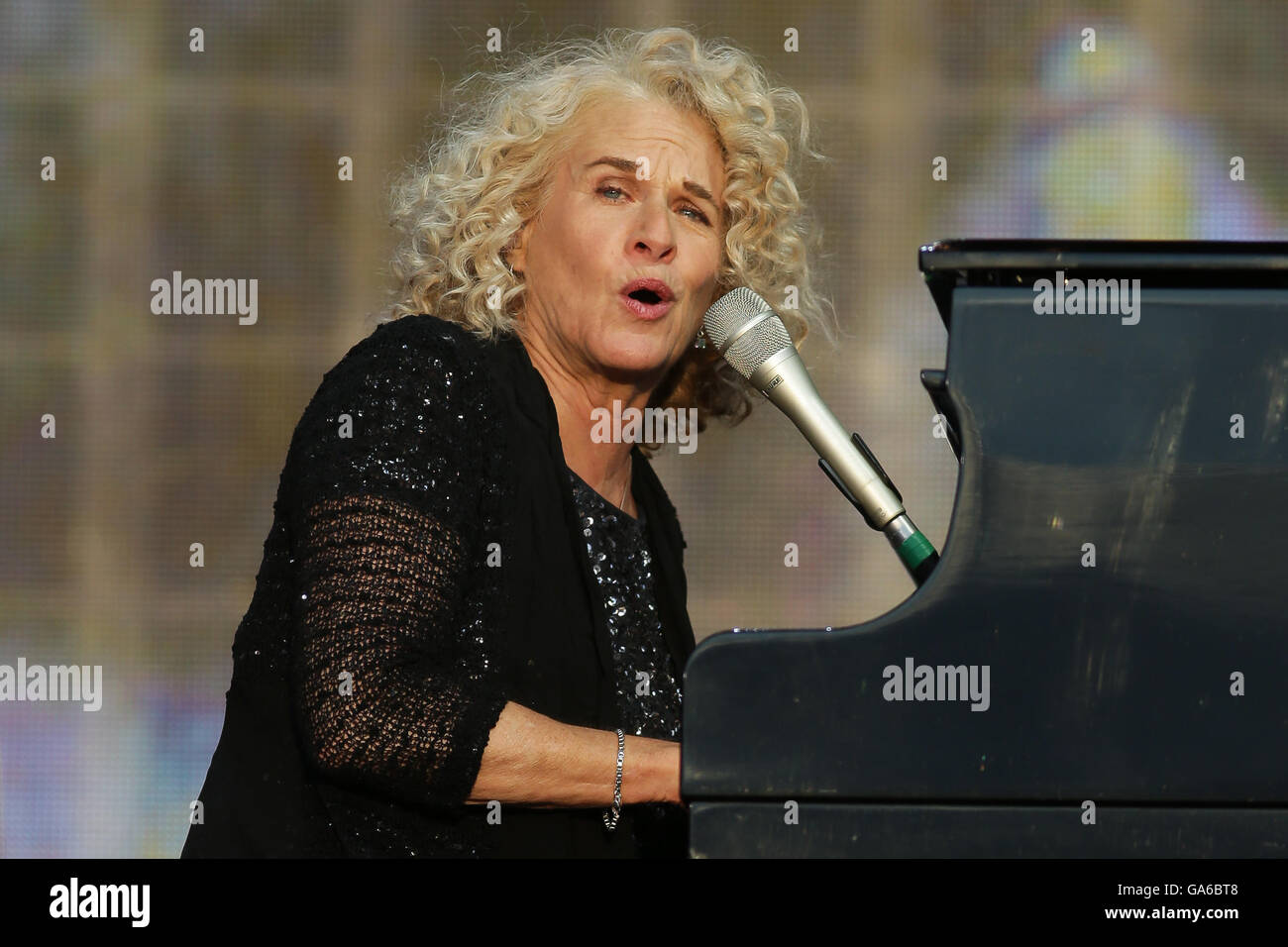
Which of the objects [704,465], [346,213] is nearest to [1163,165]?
[704,465]

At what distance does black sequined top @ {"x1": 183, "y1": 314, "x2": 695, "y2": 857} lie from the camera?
122cm

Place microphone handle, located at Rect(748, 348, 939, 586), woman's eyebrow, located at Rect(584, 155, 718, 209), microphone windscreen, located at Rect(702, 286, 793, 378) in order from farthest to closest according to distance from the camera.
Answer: woman's eyebrow, located at Rect(584, 155, 718, 209), microphone windscreen, located at Rect(702, 286, 793, 378), microphone handle, located at Rect(748, 348, 939, 586)

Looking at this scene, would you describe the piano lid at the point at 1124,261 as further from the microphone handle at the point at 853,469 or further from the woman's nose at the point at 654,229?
the woman's nose at the point at 654,229

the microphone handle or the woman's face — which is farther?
the woman's face

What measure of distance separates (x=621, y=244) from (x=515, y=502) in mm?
377

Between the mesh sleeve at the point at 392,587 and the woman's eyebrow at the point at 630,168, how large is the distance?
1.39 ft

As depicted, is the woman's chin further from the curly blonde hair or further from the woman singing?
the curly blonde hair

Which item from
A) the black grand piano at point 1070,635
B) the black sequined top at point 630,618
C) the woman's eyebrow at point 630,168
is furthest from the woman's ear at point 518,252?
the black grand piano at point 1070,635

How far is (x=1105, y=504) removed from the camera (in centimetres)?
104

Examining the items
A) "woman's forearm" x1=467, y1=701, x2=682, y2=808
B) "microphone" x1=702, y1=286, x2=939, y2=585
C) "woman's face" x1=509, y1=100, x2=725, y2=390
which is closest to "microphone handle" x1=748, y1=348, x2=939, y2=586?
"microphone" x1=702, y1=286, x2=939, y2=585

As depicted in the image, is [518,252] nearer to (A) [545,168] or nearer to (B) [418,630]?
(A) [545,168]

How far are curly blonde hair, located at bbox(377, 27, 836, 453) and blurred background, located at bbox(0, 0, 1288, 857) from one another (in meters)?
1.22

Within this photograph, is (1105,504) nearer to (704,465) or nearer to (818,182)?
(704,465)

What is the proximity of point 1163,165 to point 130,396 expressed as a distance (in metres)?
2.42
